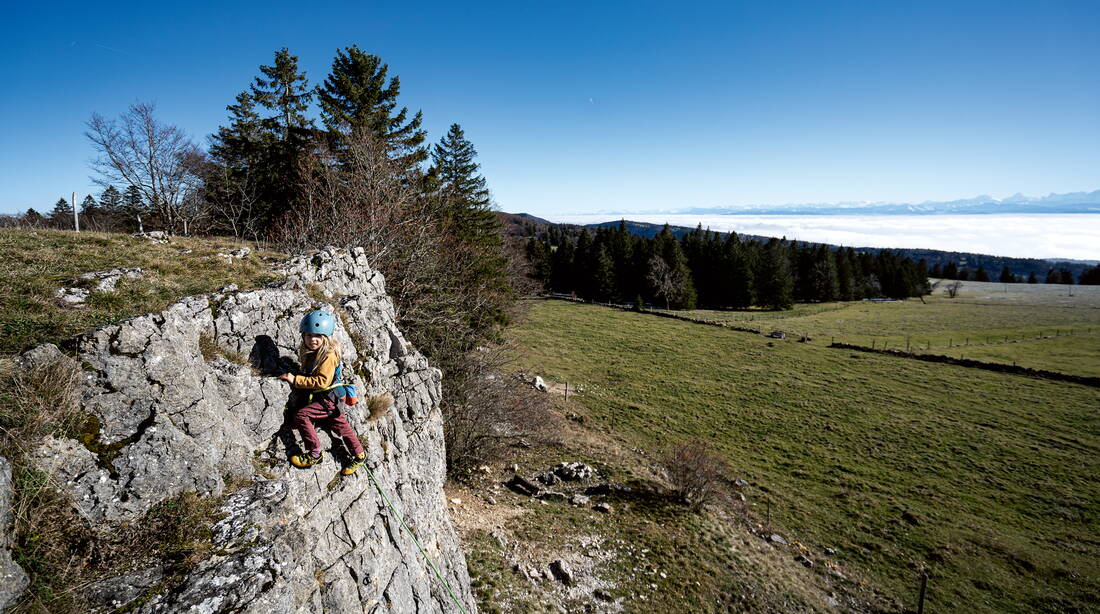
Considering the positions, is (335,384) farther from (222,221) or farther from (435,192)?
(222,221)

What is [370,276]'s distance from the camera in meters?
11.9

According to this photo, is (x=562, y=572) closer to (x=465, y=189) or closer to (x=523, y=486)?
(x=523, y=486)

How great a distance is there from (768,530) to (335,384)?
55.0 ft

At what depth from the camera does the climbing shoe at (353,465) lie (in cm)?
654

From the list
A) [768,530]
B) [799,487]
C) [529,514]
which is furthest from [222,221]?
[799,487]

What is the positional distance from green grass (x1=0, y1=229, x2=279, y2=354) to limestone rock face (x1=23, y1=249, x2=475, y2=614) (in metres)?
0.97

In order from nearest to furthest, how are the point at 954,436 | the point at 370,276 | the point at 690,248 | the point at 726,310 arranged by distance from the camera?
the point at 370,276 → the point at 954,436 → the point at 726,310 → the point at 690,248

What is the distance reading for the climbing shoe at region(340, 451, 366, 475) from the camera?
654 cm

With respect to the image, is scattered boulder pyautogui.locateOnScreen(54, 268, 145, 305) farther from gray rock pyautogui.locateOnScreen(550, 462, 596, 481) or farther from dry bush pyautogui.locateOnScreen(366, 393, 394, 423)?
gray rock pyautogui.locateOnScreen(550, 462, 596, 481)

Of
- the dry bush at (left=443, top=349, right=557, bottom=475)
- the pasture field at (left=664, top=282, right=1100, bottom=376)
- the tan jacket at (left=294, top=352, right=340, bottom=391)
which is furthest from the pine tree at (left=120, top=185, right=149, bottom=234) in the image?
the pasture field at (left=664, top=282, right=1100, bottom=376)

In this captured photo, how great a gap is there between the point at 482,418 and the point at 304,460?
444 inches

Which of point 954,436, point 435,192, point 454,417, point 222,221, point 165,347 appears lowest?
point 954,436

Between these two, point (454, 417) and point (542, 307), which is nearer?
point (454, 417)

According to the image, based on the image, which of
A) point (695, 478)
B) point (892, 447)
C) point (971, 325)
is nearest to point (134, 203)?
point (695, 478)
